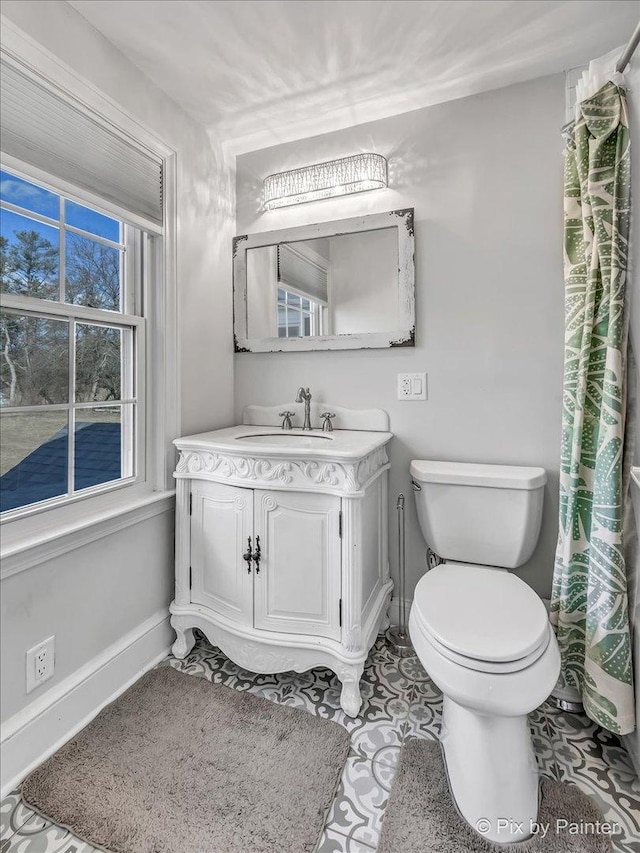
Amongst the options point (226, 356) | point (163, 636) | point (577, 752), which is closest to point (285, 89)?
point (226, 356)

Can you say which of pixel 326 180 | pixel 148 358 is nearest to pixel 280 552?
pixel 148 358

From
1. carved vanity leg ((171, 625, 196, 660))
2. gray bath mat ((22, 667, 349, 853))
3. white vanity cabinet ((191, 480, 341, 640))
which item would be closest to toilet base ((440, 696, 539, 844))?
gray bath mat ((22, 667, 349, 853))

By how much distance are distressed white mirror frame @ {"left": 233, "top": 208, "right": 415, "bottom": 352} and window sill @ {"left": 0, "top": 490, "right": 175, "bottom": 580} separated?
88cm

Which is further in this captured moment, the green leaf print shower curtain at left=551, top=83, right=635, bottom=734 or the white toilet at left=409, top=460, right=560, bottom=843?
the green leaf print shower curtain at left=551, top=83, right=635, bottom=734

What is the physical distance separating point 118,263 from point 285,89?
99 cm

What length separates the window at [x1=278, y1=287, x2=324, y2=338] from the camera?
1.99 m

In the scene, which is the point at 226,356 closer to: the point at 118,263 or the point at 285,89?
the point at 118,263

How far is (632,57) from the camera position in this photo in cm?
130

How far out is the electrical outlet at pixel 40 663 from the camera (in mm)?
1262

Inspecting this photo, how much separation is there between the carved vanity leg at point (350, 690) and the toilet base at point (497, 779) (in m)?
0.39

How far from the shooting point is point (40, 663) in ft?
4.23

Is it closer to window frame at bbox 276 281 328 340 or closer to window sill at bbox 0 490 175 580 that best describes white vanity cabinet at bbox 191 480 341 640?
window sill at bbox 0 490 175 580

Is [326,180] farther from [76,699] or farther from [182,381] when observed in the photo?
[76,699]

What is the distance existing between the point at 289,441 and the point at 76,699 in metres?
1.15
